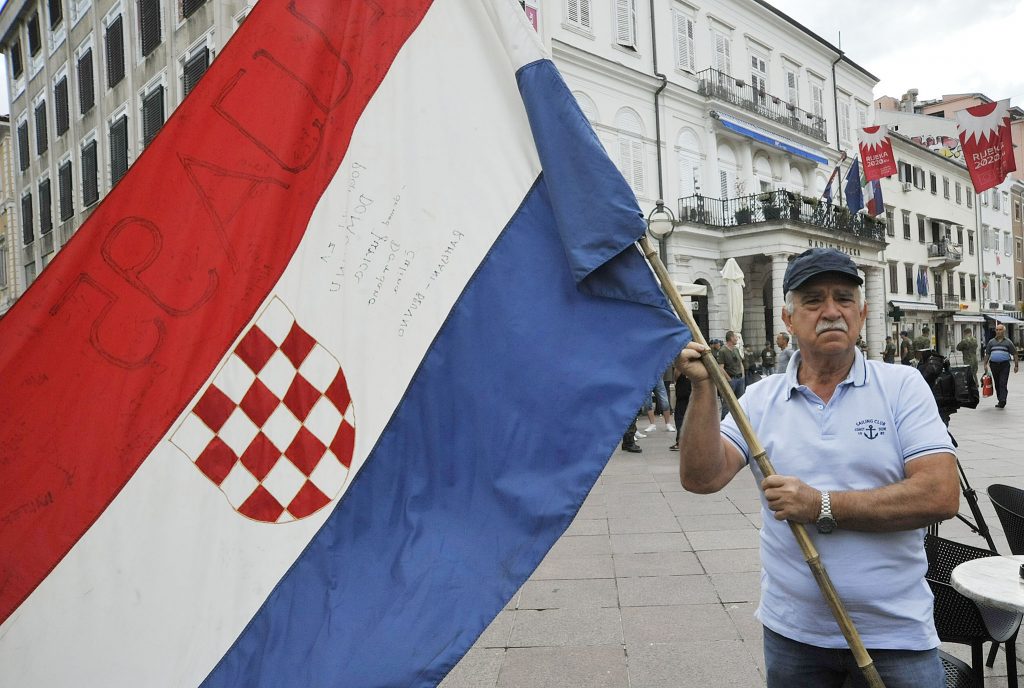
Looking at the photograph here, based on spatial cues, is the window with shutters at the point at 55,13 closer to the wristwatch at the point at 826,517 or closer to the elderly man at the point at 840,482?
the elderly man at the point at 840,482

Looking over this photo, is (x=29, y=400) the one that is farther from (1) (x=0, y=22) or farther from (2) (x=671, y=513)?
(1) (x=0, y=22)

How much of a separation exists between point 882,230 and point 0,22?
37304 mm

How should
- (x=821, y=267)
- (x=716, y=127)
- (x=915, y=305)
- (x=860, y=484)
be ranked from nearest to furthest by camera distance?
(x=860, y=484) → (x=821, y=267) → (x=716, y=127) → (x=915, y=305)

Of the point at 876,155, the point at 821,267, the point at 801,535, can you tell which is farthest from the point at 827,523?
the point at 876,155

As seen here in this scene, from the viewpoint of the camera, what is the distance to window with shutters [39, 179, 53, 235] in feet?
98.5

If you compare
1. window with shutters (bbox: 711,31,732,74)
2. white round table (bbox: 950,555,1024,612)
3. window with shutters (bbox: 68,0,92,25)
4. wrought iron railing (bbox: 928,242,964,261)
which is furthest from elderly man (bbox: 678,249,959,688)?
wrought iron railing (bbox: 928,242,964,261)

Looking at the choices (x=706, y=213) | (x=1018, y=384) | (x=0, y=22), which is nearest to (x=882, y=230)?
(x=1018, y=384)

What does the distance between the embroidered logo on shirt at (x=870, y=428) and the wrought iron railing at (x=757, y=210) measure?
22.2m

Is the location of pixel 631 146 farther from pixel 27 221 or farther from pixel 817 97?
pixel 27 221

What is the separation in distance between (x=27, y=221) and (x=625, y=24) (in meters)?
26.5

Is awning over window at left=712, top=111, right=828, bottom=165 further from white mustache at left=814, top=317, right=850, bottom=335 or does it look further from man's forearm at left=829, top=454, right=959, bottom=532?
man's forearm at left=829, top=454, right=959, bottom=532

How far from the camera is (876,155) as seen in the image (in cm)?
2139

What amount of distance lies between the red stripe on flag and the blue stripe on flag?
491 mm

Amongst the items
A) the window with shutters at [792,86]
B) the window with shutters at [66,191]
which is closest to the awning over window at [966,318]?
the window with shutters at [792,86]
